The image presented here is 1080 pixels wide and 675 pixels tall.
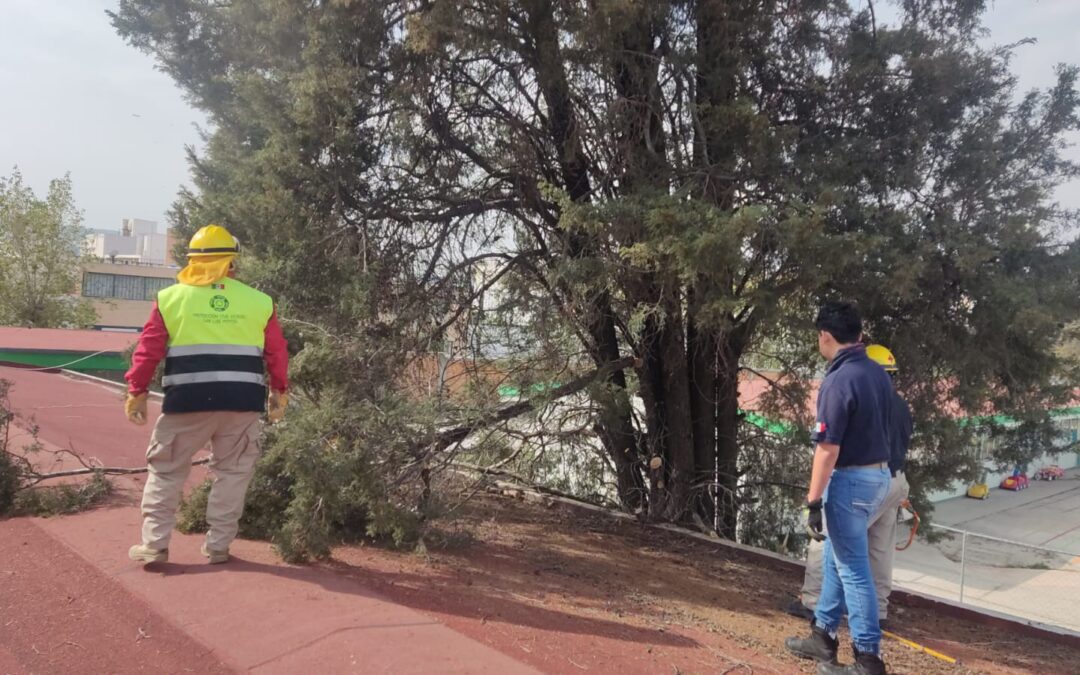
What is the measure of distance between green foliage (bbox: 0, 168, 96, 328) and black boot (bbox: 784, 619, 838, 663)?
3591cm

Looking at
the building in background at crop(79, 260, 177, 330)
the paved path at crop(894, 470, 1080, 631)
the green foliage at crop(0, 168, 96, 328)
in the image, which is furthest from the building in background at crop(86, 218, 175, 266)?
the paved path at crop(894, 470, 1080, 631)

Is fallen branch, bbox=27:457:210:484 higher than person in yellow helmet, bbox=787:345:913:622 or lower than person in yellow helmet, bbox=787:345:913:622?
lower

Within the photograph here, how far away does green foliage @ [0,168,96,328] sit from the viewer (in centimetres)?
Answer: 3116

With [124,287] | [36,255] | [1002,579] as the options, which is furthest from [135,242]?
[1002,579]

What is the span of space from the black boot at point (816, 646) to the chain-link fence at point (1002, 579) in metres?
12.8

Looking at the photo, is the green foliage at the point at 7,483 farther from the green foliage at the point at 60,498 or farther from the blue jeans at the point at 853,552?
the blue jeans at the point at 853,552

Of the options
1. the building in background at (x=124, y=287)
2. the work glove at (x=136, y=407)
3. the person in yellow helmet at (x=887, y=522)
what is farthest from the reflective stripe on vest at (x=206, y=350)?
the building in background at (x=124, y=287)

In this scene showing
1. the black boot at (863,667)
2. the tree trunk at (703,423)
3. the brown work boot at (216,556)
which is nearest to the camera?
the black boot at (863,667)

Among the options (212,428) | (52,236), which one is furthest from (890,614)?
(52,236)

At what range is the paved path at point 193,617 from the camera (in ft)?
9.46

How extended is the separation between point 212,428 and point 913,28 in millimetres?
6727

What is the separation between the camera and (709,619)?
4.38m

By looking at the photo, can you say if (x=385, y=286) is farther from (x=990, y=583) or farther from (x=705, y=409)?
(x=990, y=583)

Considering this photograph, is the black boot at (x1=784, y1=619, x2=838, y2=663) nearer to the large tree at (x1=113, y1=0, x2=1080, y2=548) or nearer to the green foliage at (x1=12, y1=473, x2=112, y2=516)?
the large tree at (x1=113, y1=0, x2=1080, y2=548)
